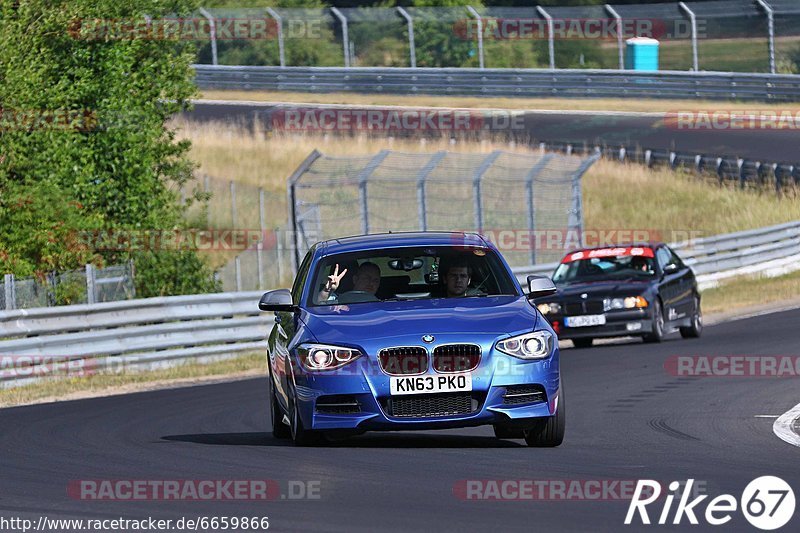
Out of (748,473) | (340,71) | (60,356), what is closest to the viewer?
(748,473)

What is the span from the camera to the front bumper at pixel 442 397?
403 inches

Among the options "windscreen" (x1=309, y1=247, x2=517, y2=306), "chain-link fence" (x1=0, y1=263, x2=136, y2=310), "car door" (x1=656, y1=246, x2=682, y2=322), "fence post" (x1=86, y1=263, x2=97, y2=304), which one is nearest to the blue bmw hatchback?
"windscreen" (x1=309, y1=247, x2=517, y2=306)

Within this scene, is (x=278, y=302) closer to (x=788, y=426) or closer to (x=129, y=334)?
(x=788, y=426)

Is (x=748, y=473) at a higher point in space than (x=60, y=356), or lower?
higher

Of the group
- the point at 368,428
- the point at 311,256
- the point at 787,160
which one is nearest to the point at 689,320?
the point at 311,256

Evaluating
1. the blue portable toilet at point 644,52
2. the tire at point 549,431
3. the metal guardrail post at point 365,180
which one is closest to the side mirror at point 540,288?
the tire at point 549,431

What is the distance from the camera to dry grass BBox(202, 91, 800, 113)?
46812 millimetres

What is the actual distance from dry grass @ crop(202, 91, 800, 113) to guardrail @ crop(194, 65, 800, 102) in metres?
0.21

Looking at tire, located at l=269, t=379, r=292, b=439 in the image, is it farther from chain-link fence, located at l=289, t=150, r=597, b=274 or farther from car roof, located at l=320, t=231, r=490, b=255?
chain-link fence, located at l=289, t=150, r=597, b=274

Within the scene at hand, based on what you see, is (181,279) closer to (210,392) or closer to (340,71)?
(210,392)

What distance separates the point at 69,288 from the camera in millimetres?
22422

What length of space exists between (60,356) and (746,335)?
29.2ft

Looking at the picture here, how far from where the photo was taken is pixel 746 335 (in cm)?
2195

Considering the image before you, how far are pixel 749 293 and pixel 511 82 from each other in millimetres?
20766
